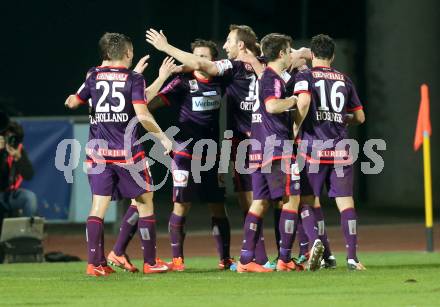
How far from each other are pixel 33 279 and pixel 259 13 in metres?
18.7

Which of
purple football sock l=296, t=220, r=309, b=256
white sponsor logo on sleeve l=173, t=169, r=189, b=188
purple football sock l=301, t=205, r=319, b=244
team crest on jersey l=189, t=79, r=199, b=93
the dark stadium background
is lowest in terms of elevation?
purple football sock l=296, t=220, r=309, b=256

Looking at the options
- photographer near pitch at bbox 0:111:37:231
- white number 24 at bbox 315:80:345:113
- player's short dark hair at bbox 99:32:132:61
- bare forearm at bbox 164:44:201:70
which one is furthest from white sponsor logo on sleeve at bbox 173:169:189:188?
photographer near pitch at bbox 0:111:37:231

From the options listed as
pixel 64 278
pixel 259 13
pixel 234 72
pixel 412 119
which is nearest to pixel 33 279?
pixel 64 278

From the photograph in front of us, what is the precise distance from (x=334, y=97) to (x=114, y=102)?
2.15 meters

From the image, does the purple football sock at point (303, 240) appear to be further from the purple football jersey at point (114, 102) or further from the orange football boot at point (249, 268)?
the purple football jersey at point (114, 102)

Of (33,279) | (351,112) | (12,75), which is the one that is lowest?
(33,279)

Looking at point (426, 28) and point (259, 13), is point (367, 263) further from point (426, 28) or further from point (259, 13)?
point (259, 13)

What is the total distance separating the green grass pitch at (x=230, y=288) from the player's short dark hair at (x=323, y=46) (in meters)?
2.10

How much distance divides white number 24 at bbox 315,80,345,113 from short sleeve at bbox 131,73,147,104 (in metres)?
1.71

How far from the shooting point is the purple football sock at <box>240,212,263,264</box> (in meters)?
12.8

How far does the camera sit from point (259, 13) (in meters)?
31.0

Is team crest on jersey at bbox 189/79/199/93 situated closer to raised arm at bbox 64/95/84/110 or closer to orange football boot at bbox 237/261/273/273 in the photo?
raised arm at bbox 64/95/84/110

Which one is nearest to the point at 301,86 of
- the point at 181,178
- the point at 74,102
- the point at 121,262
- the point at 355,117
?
the point at 355,117

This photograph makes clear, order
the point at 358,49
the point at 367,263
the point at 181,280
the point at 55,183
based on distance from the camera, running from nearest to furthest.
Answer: the point at 181,280
the point at 367,263
the point at 55,183
the point at 358,49
